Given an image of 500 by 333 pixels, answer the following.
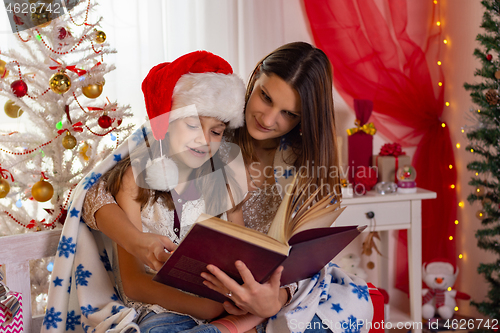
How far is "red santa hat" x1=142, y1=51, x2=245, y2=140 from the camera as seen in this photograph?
101 centimetres

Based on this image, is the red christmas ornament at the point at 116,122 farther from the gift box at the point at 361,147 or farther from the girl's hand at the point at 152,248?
the gift box at the point at 361,147

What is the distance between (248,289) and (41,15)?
48.3 inches

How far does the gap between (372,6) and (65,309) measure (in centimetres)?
198

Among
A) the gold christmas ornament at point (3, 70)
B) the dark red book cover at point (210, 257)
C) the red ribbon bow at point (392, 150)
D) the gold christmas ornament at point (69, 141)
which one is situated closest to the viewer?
the dark red book cover at point (210, 257)

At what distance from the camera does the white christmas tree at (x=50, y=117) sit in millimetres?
1563

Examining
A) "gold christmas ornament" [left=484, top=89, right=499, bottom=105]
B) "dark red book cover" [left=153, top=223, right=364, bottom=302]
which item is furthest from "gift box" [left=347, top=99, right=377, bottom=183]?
"dark red book cover" [left=153, top=223, right=364, bottom=302]

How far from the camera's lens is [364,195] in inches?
74.7

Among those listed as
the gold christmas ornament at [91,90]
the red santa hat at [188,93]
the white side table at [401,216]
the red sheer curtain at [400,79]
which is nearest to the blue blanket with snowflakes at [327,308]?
the red santa hat at [188,93]

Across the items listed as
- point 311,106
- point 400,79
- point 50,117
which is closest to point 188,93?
point 311,106

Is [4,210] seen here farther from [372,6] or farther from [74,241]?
[372,6]

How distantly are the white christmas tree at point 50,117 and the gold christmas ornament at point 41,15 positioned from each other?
0.06 feet

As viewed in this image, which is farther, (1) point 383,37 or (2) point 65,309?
(1) point 383,37

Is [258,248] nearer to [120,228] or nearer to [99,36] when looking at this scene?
[120,228]

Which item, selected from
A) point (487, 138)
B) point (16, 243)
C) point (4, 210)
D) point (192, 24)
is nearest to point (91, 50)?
point (192, 24)
